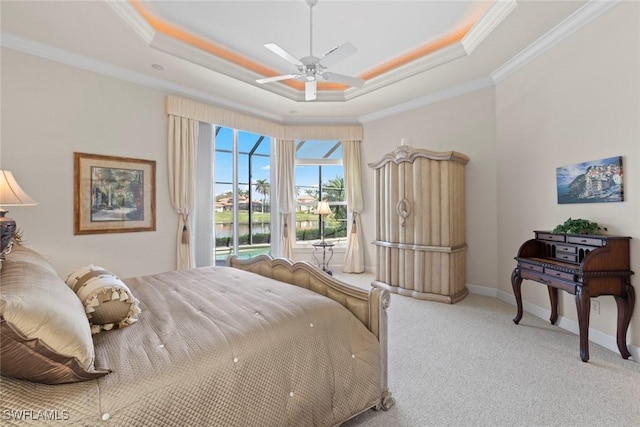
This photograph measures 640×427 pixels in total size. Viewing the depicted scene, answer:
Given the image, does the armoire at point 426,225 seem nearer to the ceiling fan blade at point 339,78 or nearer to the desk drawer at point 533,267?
the desk drawer at point 533,267

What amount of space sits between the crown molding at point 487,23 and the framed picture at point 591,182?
1.61 metres

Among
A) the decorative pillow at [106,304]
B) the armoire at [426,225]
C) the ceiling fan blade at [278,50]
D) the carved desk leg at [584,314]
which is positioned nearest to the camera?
the decorative pillow at [106,304]

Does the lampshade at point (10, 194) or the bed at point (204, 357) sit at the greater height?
the lampshade at point (10, 194)

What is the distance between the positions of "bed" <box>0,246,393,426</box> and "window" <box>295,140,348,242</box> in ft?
12.9

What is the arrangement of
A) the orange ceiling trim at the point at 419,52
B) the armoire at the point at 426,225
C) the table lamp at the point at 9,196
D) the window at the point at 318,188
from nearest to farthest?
the table lamp at the point at 9,196
the orange ceiling trim at the point at 419,52
the armoire at the point at 426,225
the window at the point at 318,188

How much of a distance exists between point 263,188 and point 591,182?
15.4 feet

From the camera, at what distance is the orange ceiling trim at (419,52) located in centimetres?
355

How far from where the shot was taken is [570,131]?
301 cm

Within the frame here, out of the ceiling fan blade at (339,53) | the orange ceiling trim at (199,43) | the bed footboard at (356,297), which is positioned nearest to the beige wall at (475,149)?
the ceiling fan blade at (339,53)

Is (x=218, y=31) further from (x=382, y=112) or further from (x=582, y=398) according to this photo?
(x=582, y=398)

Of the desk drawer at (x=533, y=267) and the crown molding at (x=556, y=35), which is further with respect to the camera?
the desk drawer at (x=533, y=267)

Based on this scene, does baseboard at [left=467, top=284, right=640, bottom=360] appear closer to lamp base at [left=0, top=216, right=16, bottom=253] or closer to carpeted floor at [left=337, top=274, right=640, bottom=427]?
carpeted floor at [left=337, top=274, right=640, bottom=427]

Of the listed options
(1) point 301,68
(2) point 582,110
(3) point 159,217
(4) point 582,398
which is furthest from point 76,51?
(4) point 582,398

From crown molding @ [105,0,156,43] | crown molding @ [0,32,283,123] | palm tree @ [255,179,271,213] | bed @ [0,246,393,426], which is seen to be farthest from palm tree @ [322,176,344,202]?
bed @ [0,246,393,426]
